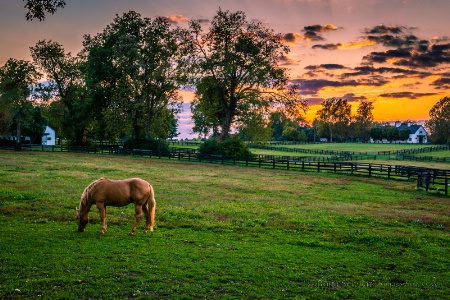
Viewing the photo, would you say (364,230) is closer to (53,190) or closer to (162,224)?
(162,224)

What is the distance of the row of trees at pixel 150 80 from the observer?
45125mm

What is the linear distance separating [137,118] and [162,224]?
40620 mm

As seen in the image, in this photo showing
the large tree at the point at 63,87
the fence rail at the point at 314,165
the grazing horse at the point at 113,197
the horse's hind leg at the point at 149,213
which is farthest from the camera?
the large tree at the point at 63,87

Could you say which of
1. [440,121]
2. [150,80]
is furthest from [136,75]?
[440,121]

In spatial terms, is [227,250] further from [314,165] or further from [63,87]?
[63,87]

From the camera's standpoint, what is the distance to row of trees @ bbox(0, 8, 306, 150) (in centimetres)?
4512

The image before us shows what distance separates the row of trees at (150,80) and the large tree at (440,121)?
76.4 metres

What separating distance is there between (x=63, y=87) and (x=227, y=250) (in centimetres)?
5742

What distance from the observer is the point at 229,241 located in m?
10.6

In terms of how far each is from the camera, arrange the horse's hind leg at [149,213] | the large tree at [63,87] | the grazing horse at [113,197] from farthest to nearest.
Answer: the large tree at [63,87], the horse's hind leg at [149,213], the grazing horse at [113,197]

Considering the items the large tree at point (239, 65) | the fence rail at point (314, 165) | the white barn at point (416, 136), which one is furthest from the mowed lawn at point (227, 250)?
the white barn at point (416, 136)

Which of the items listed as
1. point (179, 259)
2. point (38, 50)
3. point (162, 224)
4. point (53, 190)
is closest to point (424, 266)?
point (179, 259)

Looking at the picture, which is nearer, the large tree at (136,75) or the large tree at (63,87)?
the large tree at (136,75)

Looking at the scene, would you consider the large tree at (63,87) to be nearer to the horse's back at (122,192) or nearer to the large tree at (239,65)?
the large tree at (239,65)
